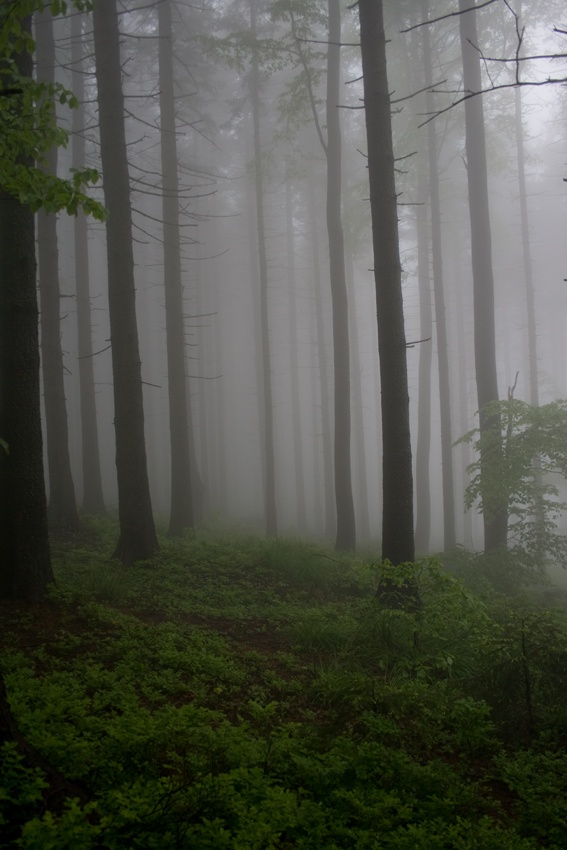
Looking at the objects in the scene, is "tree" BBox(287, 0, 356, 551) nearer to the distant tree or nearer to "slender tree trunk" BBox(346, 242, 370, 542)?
the distant tree

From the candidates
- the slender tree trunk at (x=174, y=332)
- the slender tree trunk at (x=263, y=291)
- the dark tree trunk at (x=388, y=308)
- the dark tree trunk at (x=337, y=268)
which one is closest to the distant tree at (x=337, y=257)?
the dark tree trunk at (x=337, y=268)

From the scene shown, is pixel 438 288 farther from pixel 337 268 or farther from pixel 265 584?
pixel 265 584

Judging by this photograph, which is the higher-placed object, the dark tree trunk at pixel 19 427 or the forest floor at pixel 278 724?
the dark tree trunk at pixel 19 427

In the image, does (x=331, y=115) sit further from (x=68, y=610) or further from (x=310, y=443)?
(x=310, y=443)

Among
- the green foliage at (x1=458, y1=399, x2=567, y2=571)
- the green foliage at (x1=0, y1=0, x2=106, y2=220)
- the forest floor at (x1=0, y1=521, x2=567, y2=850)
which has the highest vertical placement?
the green foliage at (x1=0, y1=0, x2=106, y2=220)

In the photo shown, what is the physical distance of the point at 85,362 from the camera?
1830 centimetres

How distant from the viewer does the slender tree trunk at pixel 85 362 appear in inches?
654

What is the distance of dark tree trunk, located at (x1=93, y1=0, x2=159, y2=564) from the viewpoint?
10023 mm

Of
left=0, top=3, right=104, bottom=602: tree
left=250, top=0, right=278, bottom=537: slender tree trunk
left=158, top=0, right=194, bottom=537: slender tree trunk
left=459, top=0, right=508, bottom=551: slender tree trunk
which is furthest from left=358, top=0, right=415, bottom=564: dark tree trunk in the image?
left=250, top=0, right=278, bottom=537: slender tree trunk

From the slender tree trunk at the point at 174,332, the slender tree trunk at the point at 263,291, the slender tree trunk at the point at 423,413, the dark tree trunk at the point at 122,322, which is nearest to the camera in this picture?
the dark tree trunk at the point at 122,322

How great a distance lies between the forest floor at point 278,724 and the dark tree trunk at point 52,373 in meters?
4.81

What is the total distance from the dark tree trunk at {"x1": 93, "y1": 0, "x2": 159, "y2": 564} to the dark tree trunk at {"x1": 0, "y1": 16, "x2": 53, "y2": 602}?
284cm

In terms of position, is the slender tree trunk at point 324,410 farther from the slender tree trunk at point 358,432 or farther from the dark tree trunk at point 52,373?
the dark tree trunk at point 52,373

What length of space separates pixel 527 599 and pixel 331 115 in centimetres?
1229
